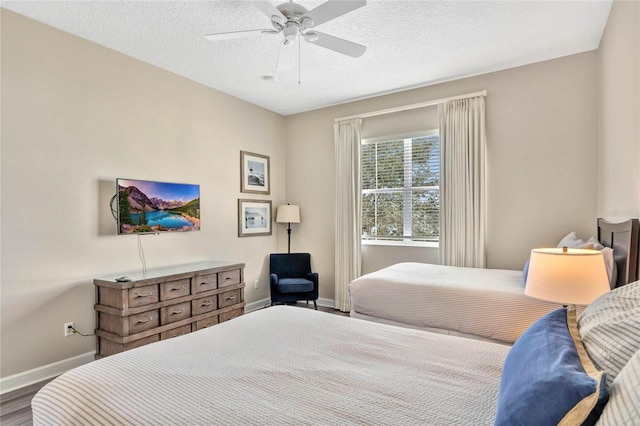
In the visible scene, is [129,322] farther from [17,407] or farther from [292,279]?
[292,279]

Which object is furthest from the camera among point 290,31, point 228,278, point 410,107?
point 410,107

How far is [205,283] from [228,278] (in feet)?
1.00

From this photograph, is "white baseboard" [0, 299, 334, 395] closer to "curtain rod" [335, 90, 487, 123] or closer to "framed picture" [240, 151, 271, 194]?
"framed picture" [240, 151, 271, 194]

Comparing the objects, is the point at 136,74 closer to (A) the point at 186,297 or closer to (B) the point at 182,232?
(B) the point at 182,232

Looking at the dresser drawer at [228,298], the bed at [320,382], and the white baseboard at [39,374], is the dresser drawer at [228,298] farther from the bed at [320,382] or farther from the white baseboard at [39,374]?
the bed at [320,382]

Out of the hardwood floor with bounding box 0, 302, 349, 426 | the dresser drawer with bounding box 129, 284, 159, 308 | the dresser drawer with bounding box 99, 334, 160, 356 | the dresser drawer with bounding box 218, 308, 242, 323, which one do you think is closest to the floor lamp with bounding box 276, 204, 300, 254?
the dresser drawer with bounding box 218, 308, 242, 323

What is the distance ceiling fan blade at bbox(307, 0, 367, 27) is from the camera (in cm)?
206

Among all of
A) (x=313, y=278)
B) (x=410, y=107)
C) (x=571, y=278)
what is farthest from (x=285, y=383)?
(x=410, y=107)

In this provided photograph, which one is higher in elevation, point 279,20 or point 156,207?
point 279,20

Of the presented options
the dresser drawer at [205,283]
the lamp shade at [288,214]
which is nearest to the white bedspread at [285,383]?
the dresser drawer at [205,283]

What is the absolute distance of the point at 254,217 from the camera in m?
4.86

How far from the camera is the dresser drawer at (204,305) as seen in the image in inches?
133

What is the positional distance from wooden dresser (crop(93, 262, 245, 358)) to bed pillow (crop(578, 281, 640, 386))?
3.00 metres

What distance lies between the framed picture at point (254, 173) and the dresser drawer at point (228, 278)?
1.29 m
